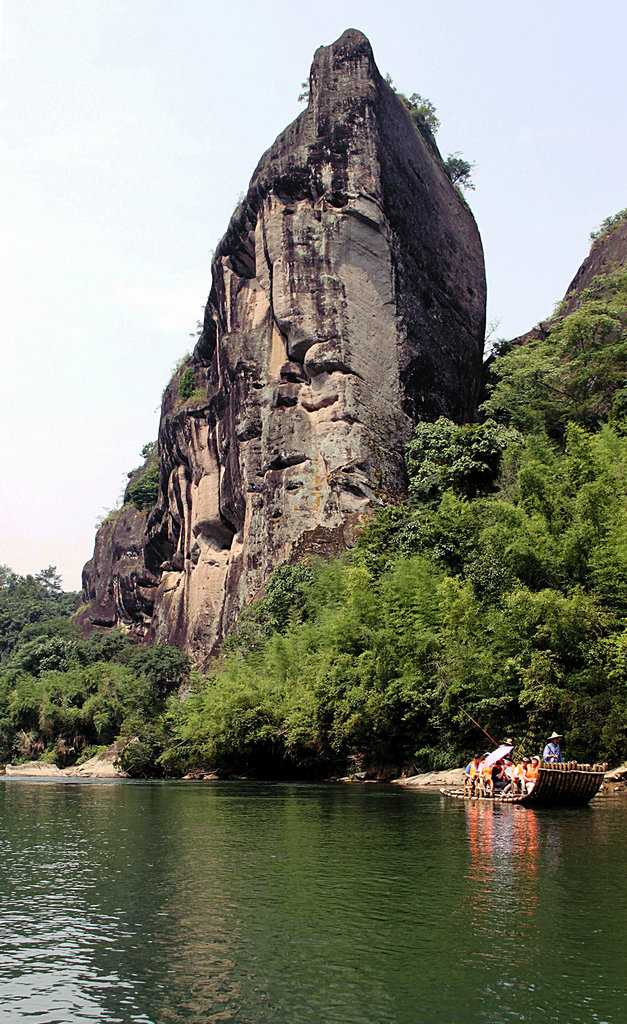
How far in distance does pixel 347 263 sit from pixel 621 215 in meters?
27.4

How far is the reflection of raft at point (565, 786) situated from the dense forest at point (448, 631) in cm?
287

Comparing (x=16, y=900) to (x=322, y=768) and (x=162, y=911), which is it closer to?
(x=162, y=911)

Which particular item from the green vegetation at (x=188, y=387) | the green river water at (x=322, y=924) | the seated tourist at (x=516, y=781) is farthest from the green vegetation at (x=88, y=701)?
the green river water at (x=322, y=924)

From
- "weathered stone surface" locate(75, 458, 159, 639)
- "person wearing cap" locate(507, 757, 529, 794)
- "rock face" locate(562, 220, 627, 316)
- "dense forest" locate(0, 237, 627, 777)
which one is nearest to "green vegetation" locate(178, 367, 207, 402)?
"weathered stone surface" locate(75, 458, 159, 639)

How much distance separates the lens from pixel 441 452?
32500 millimetres

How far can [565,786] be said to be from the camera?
1522cm

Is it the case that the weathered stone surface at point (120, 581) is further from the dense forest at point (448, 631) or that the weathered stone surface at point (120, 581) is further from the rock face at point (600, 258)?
the rock face at point (600, 258)

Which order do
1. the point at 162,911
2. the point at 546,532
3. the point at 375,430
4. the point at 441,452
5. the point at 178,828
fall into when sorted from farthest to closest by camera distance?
1. the point at 375,430
2. the point at 441,452
3. the point at 546,532
4. the point at 178,828
5. the point at 162,911

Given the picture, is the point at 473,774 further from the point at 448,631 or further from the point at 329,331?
the point at 329,331

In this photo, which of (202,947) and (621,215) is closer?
(202,947)

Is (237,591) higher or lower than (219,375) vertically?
lower

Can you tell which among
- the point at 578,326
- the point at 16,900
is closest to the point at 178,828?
the point at 16,900

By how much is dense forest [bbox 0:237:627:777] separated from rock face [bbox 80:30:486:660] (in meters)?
3.54

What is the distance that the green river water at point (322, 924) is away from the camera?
5367 millimetres
